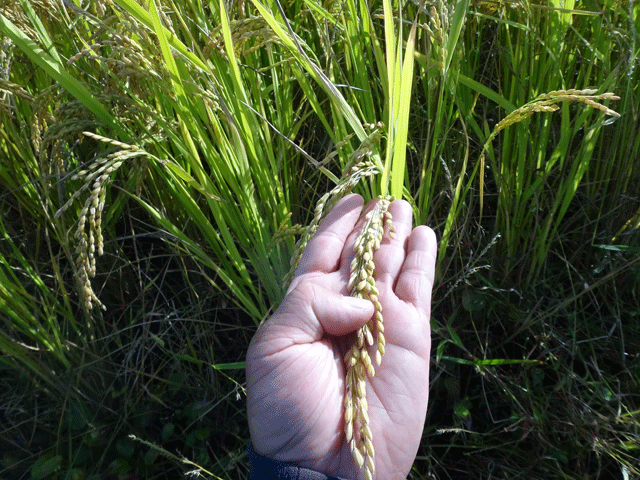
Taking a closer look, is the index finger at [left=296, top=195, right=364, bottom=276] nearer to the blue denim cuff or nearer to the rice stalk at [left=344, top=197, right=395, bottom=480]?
the rice stalk at [left=344, top=197, right=395, bottom=480]

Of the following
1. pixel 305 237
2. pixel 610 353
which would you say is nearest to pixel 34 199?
pixel 305 237

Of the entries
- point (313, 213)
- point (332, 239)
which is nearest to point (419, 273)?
point (332, 239)

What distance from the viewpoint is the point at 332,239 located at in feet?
4.04

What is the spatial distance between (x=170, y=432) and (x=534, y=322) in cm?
120

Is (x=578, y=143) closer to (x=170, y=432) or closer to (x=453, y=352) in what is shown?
(x=453, y=352)

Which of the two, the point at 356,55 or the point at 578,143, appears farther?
the point at 578,143

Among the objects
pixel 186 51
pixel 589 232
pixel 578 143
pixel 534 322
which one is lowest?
pixel 534 322

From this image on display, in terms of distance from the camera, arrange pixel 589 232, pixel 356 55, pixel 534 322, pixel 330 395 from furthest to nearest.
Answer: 1. pixel 589 232
2. pixel 534 322
3. pixel 356 55
4. pixel 330 395

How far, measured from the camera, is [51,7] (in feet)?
3.85

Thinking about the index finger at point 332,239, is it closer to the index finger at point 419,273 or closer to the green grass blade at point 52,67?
the index finger at point 419,273

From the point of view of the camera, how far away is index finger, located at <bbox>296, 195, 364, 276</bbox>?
122 cm

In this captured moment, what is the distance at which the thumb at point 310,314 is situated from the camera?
104cm

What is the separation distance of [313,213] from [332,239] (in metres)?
0.13

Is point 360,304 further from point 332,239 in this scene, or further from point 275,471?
point 275,471
